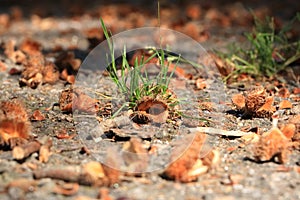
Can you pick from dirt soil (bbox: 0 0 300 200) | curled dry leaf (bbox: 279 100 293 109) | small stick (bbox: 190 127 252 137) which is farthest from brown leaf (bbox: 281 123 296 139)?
curled dry leaf (bbox: 279 100 293 109)

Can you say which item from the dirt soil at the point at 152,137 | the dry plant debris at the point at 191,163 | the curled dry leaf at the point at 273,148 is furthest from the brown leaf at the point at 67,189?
the curled dry leaf at the point at 273,148

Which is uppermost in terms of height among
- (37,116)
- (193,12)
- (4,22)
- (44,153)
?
(193,12)

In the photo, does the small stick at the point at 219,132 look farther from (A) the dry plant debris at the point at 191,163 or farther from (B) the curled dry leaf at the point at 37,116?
(B) the curled dry leaf at the point at 37,116

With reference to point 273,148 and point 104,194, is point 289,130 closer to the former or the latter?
point 273,148

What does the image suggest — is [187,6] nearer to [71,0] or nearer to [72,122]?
[71,0]

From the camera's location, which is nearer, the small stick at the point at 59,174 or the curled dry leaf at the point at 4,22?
the small stick at the point at 59,174

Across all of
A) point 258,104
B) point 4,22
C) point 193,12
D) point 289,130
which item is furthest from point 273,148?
point 4,22

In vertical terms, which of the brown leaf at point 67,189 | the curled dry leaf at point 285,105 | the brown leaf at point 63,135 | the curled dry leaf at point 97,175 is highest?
the curled dry leaf at point 285,105
